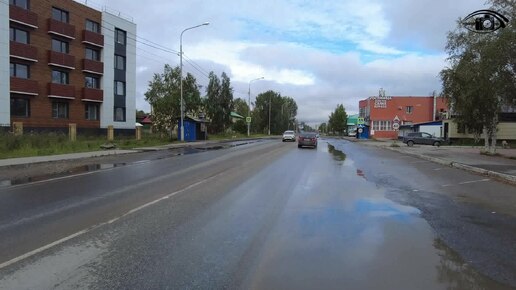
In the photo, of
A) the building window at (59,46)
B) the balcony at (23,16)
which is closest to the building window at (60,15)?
the building window at (59,46)

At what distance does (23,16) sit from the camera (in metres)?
43.3

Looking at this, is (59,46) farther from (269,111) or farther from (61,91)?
(269,111)

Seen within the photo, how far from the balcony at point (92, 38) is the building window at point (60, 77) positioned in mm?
4457

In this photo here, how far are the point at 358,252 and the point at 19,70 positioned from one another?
45.0 metres

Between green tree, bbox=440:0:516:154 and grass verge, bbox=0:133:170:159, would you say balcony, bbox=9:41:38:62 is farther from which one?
green tree, bbox=440:0:516:154

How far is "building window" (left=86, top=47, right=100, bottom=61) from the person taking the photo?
175 feet

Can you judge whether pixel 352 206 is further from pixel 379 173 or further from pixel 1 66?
pixel 1 66

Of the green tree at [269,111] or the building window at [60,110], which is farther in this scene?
the green tree at [269,111]

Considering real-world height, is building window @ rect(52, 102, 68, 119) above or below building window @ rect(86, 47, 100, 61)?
below

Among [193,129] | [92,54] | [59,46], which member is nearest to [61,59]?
[59,46]

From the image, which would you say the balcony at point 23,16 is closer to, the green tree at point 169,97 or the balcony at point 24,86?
the balcony at point 24,86

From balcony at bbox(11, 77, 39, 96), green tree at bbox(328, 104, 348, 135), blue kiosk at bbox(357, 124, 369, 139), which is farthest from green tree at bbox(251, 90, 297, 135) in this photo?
balcony at bbox(11, 77, 39, 96)

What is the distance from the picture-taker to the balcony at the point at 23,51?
4250cm

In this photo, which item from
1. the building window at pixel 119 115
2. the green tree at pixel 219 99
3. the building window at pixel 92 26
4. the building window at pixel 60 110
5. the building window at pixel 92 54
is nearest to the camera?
the building window at pixel 60 110
